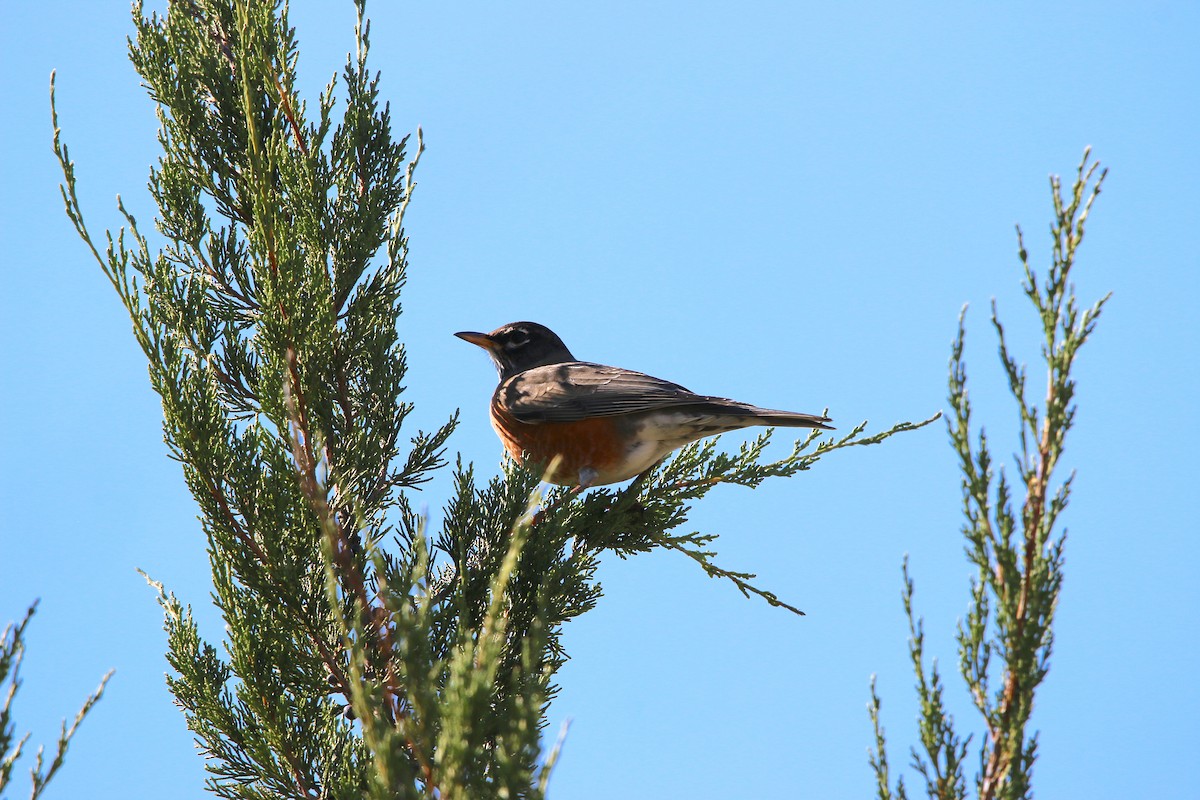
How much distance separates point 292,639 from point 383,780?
1.41m

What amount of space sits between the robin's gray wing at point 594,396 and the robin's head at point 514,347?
636mm

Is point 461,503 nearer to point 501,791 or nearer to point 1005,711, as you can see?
point 501,791

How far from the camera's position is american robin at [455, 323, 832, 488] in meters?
5.22

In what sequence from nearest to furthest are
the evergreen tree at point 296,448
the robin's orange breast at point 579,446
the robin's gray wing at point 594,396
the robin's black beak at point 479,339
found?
the evergreen tree at point 296,448
the robin's gray wing at point 594,396
the robin's orange breast at point 579,446
the robin's black beak at point 479,339

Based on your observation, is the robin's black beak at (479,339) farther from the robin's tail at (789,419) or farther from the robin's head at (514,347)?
the robin's tail at (789,419)

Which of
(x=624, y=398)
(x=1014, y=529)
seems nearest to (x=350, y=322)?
(x=624, y=398)

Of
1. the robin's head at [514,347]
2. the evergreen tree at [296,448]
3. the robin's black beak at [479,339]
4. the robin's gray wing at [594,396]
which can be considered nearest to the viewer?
the evergreen tree at [296,448]

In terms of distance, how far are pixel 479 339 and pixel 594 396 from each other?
4.82 feet

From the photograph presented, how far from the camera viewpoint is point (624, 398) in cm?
551

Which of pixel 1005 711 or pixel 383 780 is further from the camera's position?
pixel 1005 711

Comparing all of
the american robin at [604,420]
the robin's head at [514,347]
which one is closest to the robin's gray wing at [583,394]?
the american robin at [604,420]

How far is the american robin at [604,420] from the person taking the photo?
17.1ft

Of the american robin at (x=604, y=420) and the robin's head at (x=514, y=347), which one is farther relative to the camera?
the robin's head at (x=514, y=347)

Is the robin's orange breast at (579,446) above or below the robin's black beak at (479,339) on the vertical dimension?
below
